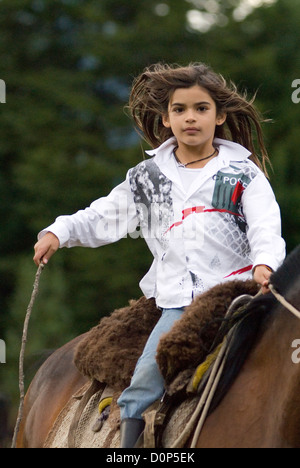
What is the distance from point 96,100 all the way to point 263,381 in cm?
2105

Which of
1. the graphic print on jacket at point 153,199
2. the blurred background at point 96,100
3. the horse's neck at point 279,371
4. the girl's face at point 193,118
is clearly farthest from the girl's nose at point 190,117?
the blurred background at point 96,100

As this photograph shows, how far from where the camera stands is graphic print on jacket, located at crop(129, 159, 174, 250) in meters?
4.75

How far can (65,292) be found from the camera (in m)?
20.4

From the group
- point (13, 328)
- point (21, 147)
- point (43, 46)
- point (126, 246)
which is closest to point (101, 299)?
point (126, 246)

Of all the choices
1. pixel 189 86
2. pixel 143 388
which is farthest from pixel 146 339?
pixel 189 86

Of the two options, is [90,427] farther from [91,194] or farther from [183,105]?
[91,194]

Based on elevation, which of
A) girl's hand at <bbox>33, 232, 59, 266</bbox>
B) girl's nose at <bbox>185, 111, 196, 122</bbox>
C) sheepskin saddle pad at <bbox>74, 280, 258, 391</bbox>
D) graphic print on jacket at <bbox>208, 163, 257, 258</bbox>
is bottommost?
sheepskin saddle pad at <bbox>74, 280, 258, 391</bbox>

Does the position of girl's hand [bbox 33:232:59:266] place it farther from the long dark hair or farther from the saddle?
the long dark hair

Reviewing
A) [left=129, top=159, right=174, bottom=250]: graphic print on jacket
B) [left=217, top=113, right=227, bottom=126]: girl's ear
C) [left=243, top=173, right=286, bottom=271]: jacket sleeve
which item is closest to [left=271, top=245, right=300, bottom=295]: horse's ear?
[left=243, top=173, right=286, bottom=271]: jacket sleeve

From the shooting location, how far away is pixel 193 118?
4762 millimetres

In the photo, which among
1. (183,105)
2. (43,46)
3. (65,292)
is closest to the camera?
(183,105)

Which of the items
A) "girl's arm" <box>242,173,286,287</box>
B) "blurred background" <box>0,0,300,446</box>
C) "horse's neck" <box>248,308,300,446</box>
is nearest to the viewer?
"horse's neck" <box>248,308,300,446</box>

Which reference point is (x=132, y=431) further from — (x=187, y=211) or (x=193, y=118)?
(x=193, y=118)
